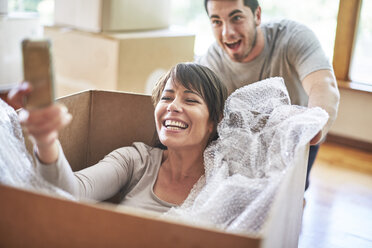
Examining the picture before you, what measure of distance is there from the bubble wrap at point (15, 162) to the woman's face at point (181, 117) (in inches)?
13.4

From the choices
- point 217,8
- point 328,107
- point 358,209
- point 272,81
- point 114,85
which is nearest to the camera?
point 272,81

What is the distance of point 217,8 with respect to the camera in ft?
5.55

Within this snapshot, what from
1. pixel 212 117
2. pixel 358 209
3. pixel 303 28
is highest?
Answer: pixel 303 28

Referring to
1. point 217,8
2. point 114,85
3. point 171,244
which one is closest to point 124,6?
point 114,85

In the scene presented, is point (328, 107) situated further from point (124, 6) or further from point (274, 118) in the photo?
point (124, 6)

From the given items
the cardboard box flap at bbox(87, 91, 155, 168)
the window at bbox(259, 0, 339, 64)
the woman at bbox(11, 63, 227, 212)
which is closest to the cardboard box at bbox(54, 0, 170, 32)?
the window at bbox(259, 0, 339, 64)

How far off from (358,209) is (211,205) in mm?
1352

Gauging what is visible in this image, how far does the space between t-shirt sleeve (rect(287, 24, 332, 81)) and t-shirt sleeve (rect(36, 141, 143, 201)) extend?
715 mm

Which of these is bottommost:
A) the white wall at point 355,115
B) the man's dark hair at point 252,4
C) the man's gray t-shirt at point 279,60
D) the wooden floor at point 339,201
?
the wooden floor at point 339,201

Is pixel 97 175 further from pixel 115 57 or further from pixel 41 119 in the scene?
pixel 115 57

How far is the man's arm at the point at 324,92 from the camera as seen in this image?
4.75ft

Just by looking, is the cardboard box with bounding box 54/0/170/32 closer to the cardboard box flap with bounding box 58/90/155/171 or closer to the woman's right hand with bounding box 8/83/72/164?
the cardboard box flap with bounding box 58/90/155/171

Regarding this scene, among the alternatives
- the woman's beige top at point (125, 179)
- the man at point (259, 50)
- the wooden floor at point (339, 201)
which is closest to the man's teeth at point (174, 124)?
the woman's beige top at point (125, 179)

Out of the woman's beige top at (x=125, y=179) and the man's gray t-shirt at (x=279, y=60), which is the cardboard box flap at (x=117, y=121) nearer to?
the woman's beige top at (x=125, y=179)
